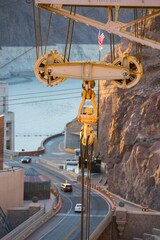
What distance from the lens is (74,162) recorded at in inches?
1604

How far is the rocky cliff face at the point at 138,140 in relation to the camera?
94.8ft

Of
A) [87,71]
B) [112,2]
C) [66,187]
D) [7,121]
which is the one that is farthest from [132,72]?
[7,121]

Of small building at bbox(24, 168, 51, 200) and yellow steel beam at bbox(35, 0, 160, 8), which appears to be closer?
yellow steel beam at bbox(35, 0, 160, 8)

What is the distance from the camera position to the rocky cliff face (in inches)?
1138

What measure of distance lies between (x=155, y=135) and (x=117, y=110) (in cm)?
327

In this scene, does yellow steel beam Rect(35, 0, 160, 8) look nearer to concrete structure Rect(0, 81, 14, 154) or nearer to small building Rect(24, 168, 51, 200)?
small building Rect(24, 168, 51, 200)

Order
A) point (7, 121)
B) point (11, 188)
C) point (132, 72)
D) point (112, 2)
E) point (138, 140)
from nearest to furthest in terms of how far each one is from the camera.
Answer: point (132, 72) < point (112, 2) < point (11, 188) < point (138, 140) < point (7, 121)

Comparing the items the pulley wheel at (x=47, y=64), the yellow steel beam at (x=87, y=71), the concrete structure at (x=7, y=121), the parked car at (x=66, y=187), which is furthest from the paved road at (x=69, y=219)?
the concrete structure at (x=7, y=121)

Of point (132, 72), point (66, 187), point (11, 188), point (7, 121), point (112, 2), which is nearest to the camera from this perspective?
point (132, 72)

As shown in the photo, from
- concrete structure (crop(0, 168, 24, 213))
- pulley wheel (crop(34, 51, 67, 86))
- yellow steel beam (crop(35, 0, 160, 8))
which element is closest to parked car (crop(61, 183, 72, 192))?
concrete structure (crop(0, 168, 24, 213))

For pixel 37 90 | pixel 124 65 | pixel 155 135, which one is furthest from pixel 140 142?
pixel 37 90

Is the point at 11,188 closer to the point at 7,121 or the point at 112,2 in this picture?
the point at 112,2

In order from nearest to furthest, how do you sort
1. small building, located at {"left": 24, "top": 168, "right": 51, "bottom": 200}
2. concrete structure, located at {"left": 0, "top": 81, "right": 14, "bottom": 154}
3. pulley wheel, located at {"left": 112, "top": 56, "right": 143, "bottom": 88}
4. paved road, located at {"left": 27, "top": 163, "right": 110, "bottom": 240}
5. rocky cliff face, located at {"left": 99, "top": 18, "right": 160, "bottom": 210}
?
pulley wheel, located at {"left": 112, "top": 56, "right": 143, "bottom": 88}, paved road, located at {"left": 27, "top": 163, "right": 110, "bottom": 240}, rocky cliff face, located at {"left": 99, "top": 18, "right": 160, "bottom": 210}, small building, located at {"left": 24, "top": 168, "right": 51, "bottom": 200}, concrete structure, located at {"left": 0, "top": 81, "right": 14, "bottom": 154}

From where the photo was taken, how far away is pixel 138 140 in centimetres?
3041
